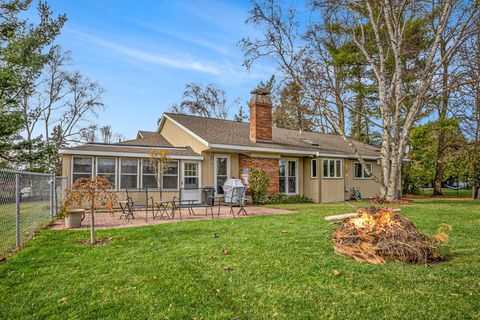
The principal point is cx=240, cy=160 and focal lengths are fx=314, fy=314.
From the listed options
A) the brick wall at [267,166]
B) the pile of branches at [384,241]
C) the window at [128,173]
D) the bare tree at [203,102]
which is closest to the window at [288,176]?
the brick wall at [267,166]

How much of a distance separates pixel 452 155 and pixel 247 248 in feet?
71.8

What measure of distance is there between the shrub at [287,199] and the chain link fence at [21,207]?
29.9 feet

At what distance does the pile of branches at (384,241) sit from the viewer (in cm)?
455

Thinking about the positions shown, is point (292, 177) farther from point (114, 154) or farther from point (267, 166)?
point (114, 154)

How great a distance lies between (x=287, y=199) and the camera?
52.2ft

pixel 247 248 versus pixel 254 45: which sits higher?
pixel 254 45

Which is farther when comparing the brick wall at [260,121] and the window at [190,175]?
the brick wall at [260,121]

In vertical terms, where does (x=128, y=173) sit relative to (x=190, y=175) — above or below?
above

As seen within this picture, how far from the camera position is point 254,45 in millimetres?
15133

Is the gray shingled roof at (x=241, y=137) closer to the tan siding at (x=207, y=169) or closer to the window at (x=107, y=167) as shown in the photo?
the tan siding at (x=207, y=169)

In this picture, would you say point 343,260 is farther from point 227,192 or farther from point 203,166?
point 203,166

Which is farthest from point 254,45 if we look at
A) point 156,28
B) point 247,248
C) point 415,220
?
point 247,248

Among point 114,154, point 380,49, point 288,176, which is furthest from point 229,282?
point 380,49

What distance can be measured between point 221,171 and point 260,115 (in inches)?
143
